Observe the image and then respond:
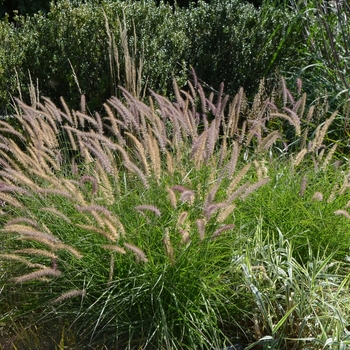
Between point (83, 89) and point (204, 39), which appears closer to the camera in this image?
point (83, 89)

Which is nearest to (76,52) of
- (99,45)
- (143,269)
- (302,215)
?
(99,45)

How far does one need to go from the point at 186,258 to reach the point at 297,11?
4.41 meters

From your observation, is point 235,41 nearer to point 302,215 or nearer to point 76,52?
point 76,52

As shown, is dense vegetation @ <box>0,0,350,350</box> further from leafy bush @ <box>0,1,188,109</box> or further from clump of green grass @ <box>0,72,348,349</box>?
leafy bush @ <box>0,1,188,109</box>

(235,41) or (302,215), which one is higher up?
(235,41)

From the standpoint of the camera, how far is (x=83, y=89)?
6.16 m

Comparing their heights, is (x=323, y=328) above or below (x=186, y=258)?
below

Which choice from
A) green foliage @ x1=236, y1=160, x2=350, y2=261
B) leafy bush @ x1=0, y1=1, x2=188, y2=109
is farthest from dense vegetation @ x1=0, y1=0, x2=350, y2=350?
leafy bush @ x1=0, y1=1, x2=188, y2=109

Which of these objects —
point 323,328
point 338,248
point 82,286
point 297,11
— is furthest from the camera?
point 297,11

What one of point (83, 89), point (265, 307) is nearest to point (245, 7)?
point (83, 89)

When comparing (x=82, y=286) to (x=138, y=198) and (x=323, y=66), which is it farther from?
(x=323, y=66)

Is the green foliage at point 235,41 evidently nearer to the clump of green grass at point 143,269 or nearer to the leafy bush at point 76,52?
the leafy bush at point 76,52

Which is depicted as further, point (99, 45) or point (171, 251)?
point (99, 45)

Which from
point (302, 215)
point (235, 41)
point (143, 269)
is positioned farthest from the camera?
point (235, 41)
